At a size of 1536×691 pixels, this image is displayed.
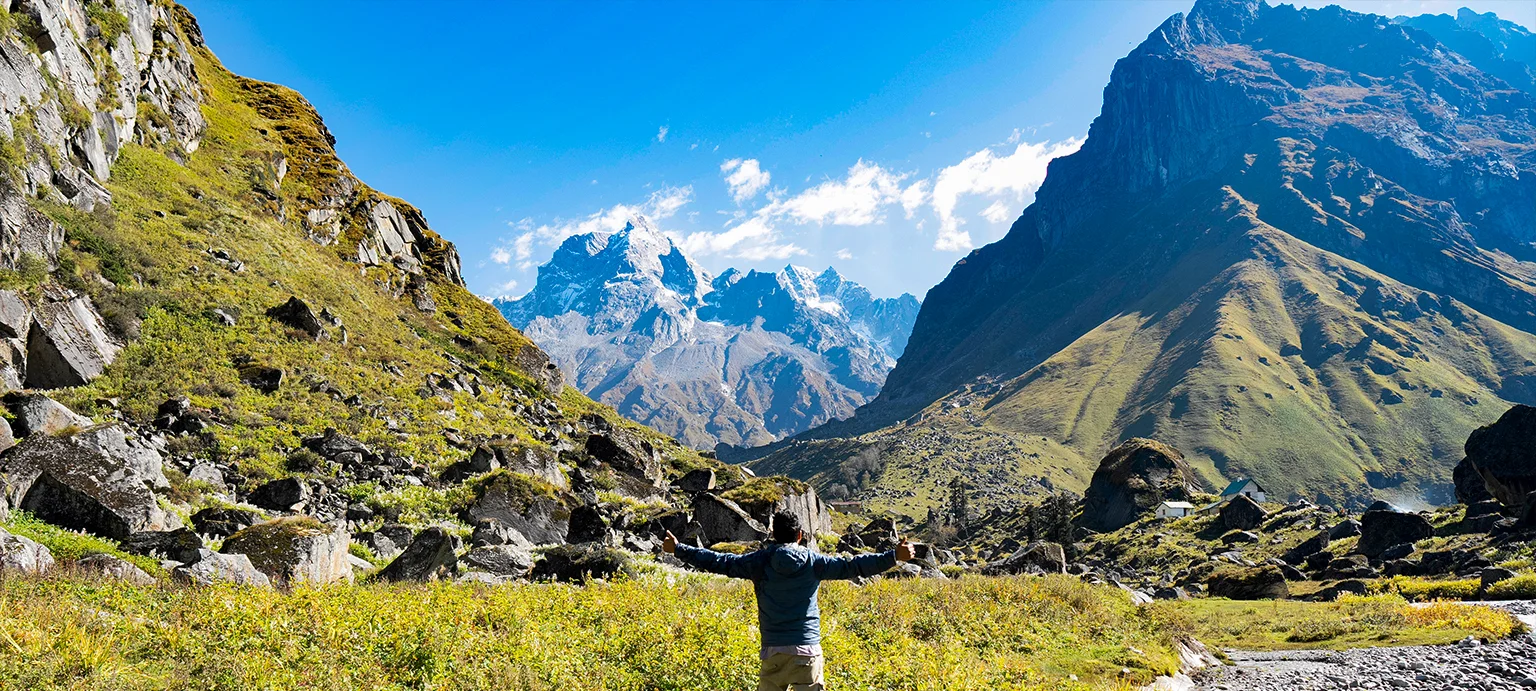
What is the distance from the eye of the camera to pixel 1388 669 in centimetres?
1714

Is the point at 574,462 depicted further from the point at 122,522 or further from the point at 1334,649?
the point at 1334,649

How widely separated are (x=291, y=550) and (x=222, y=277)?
127ft

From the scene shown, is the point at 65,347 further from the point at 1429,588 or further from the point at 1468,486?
the point at 1468,486

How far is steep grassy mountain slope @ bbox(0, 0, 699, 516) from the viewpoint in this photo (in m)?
30.9

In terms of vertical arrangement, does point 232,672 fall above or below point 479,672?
above

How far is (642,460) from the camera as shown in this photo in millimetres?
49312

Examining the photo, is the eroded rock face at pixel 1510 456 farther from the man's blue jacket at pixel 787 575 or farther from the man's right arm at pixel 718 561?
the man's right arm at pixel 718 561

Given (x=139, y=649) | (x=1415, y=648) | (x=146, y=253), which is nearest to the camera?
(x=139, y=649)

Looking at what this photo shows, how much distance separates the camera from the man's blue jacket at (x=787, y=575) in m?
9.16

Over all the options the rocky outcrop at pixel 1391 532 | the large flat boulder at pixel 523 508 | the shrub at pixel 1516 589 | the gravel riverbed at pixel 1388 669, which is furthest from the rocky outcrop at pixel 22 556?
the rocky outcrop at pixel 1391 532

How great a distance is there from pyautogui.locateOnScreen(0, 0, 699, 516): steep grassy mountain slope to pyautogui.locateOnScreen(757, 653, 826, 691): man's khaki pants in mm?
22154

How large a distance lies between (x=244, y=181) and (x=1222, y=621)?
266ft

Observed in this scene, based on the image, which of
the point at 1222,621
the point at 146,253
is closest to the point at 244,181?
the point at 146,253

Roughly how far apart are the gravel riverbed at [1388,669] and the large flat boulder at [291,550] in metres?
20.5
